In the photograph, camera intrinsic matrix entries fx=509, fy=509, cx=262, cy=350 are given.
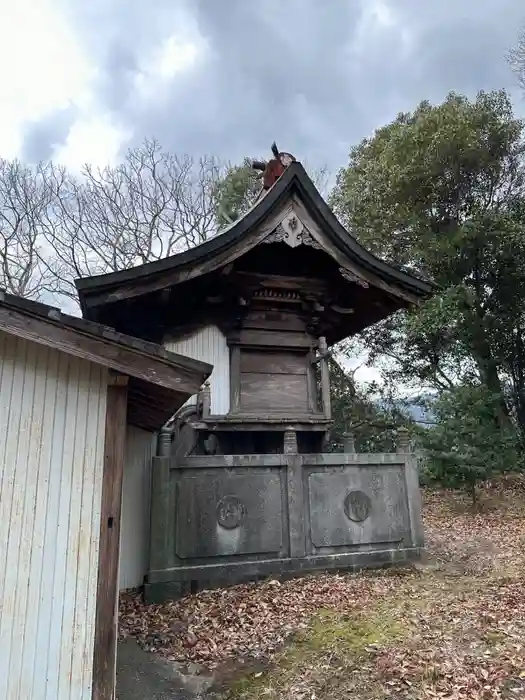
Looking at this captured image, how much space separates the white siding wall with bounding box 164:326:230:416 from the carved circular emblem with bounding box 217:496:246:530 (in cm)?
153

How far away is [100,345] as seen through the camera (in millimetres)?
3623

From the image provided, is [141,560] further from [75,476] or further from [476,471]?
[476,471]

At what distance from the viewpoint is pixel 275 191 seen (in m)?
7.61

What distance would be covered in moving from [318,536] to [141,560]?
7.70 ft

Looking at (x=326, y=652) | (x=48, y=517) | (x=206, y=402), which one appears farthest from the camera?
(x=206, y=402)

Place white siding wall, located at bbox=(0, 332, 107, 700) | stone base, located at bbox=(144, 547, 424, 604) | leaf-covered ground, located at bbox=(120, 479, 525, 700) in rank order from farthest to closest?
stone base, located at bbox=(144, 547, 424, 604), leaf-covered ground, located at bbox=(120, 479, 525, 700), white siding wall, located at bbox=(0, 332, 107, 700)

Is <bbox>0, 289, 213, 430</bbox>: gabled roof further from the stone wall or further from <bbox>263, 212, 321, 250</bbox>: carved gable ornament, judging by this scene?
<bbox>263, 212, 321, 250</bbox>: carved gable ornament

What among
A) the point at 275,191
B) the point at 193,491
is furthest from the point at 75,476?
the point at 275,191

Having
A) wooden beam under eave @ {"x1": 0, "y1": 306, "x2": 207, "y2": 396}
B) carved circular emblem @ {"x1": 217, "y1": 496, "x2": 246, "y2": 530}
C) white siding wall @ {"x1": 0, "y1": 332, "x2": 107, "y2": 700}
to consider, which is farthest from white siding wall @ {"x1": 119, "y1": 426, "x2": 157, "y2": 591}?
wooden beam under eave @ {"x1": 0, "y1": 306, "x2": 207, "y2": 396}

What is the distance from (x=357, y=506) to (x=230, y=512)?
181 centimetres

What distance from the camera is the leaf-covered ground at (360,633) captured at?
13.1 feet

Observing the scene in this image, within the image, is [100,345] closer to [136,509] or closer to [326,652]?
[326,652]

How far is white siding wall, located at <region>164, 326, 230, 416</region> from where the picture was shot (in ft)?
25.6

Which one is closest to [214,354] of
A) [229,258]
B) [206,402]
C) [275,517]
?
[206,402]
